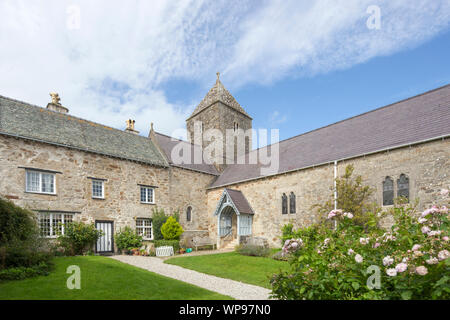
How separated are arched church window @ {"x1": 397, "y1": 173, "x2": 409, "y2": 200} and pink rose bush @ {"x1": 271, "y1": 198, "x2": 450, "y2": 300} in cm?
978

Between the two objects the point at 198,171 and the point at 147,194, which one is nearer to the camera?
the point at 147,194

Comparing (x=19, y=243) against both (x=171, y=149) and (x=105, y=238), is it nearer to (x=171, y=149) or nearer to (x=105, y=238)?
(x=105, y=238)

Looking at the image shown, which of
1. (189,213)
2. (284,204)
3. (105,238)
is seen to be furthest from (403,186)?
(105,238)

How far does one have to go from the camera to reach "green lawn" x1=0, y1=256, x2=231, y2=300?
6.46 meters

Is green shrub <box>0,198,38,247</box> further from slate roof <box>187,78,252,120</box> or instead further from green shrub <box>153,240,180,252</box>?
slate roof <box>187,78,252,120</box>

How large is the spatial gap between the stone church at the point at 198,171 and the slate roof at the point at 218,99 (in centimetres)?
806

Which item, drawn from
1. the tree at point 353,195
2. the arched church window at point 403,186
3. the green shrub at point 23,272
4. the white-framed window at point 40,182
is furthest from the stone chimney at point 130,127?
the arched church window at point 403,186

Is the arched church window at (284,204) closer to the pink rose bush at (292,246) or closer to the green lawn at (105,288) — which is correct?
the green lawn at (105,288)

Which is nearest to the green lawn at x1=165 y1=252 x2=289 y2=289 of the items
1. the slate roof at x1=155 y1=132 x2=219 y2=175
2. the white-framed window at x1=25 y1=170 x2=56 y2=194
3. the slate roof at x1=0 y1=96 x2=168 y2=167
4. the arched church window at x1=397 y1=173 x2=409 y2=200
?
the arched church window at x1=397 y1=173 x2=409 y2=200

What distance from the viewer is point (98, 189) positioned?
17.1 meters

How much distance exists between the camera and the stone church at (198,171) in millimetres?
13406

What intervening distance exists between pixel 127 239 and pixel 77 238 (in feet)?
10.2

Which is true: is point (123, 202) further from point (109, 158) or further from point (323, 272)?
point (323, 272)
